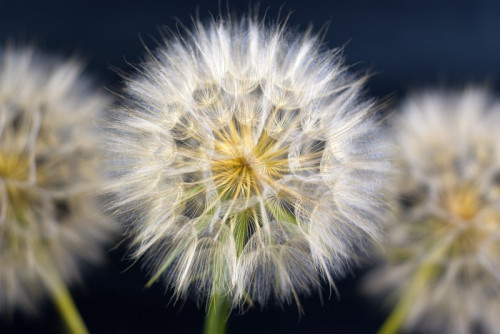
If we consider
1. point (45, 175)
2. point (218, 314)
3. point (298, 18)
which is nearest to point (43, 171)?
point (45, 175)

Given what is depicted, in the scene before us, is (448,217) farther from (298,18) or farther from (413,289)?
(298,18)

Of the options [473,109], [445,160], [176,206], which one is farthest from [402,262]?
[176,206]

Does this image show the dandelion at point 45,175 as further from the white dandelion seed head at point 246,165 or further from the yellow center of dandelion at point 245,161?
the yellow center of dandelion at point 245,161

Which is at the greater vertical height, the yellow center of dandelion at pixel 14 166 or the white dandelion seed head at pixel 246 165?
the yellow center of dandelion at pixel 14 166

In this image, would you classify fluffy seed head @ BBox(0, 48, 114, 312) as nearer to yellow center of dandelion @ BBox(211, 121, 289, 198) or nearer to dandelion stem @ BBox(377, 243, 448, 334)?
Answer: yellow center of dandelion @ BBox(211, 121, 289, 198)

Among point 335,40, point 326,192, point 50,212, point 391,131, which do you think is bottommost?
point 326,192

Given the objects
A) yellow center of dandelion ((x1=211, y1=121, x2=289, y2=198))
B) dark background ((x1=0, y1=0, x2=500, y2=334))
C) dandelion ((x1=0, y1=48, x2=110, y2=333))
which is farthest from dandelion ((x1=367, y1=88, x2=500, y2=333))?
dandelion ((x1=0, y1=48, x2=110, y2=333))

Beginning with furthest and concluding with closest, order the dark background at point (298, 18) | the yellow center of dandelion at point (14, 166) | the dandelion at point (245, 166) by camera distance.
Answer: the dark background at point (298, 18)
the yellow center of dandelion at point (14, 166)
the dandelion at point (245, 166)

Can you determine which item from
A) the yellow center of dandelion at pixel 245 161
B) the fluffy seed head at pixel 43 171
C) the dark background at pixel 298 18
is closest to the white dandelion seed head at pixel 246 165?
the yellow center of dandelion at pixel 245 161

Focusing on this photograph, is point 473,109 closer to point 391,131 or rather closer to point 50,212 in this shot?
point 391,131
